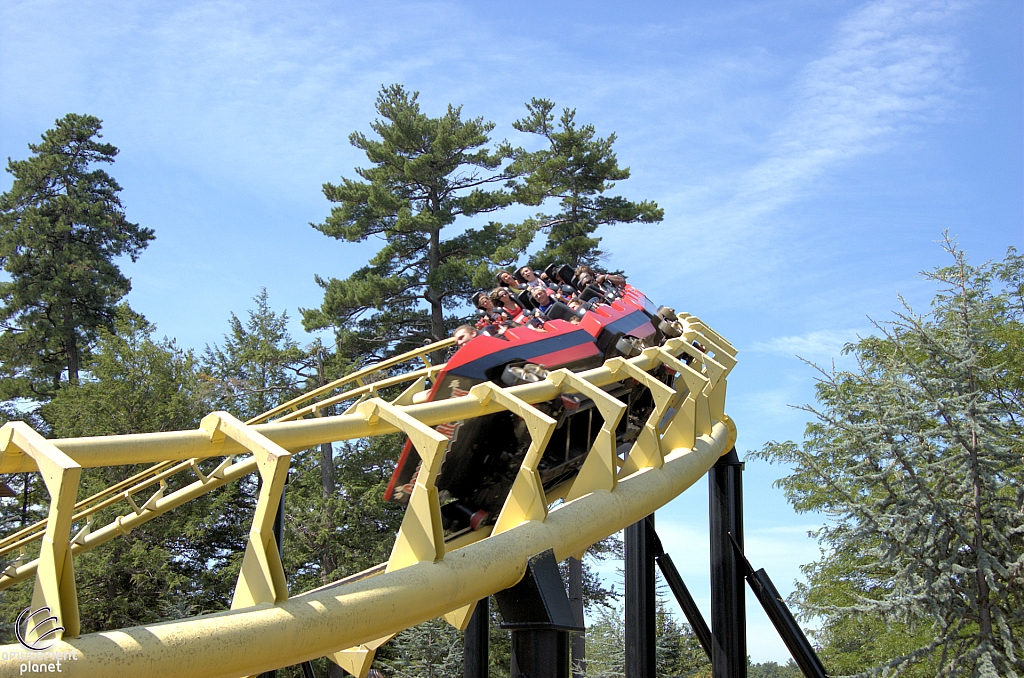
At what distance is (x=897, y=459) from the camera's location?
8.84 metres

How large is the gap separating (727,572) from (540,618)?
3747 mm

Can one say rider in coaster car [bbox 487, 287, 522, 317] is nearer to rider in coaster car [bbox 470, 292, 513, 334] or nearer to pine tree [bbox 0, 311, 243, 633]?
rider in coaster car [bbox 470, 292, 513, 334]

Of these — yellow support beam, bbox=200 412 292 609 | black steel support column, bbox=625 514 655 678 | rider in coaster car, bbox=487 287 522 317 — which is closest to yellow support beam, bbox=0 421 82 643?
yellow support beam, bbox=200 412 292 609

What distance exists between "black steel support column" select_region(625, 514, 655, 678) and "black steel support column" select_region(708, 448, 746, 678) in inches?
18.2

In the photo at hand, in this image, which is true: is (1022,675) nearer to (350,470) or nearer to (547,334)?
(547,334)

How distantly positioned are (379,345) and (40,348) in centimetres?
873

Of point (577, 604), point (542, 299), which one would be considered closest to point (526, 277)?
point (542, 299)

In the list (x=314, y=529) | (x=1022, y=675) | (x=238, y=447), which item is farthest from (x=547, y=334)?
(x=314, y=529)

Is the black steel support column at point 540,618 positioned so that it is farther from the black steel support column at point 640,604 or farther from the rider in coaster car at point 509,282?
the rider in coaster car at point 509,282

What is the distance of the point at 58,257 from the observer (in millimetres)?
23062

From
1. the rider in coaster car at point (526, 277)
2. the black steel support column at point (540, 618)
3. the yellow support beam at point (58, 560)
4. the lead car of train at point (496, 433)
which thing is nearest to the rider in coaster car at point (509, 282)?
the rider in coaster car at point (526, 277)

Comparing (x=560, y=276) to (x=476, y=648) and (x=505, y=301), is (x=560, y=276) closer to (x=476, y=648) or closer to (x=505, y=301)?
(x=505, y=301)

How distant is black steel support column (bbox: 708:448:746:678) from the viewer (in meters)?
6.82

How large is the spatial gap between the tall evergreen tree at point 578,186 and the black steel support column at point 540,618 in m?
17.7
